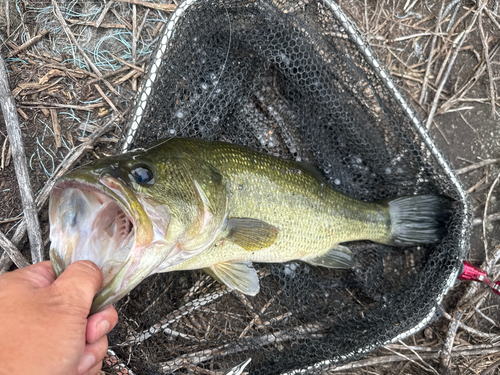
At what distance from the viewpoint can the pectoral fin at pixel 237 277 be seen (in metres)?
2.03

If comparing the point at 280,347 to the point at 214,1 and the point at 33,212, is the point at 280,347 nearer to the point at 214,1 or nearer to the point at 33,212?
the point at 33,212

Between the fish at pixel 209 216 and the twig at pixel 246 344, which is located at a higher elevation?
the fish at pixel 209 216

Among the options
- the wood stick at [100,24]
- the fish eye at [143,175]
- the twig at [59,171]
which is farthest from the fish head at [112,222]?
the wood stick at [100,24]

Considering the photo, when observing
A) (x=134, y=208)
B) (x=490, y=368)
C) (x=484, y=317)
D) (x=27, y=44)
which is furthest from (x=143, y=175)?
(x=490, y=368)

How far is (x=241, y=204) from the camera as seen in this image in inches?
73.3

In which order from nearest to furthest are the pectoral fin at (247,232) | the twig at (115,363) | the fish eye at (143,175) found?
the fish eye at (143,175), the pectoral fin at (247,232), the twig at (115,363)

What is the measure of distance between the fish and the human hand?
78mm

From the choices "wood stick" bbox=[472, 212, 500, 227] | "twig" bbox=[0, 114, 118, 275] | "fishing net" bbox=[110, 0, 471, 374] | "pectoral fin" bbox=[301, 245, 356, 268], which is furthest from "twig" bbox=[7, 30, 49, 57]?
"wood stick" bbox=[472, 212, 500, 227]

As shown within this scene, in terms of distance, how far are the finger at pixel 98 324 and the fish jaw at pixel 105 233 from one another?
0.04 metres

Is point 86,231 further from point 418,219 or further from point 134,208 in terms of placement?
point 418,219

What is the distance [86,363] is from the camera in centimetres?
127

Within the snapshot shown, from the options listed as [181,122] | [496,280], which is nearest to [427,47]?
[496,280]

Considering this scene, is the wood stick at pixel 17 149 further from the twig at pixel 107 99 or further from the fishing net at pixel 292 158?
the fishing net at pixel 292 158

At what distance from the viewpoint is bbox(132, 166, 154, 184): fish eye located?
144 cm
